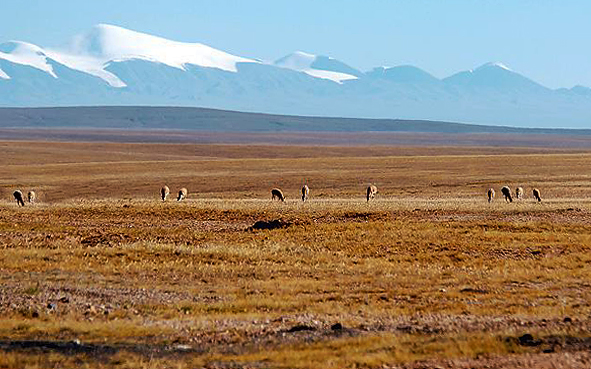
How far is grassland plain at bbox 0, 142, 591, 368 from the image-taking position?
14289 mm

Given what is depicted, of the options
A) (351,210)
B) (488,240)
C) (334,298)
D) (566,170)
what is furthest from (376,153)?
(334,298)

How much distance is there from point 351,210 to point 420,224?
5.95 m

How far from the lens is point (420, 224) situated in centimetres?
3275

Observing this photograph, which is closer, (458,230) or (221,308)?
(221,308)

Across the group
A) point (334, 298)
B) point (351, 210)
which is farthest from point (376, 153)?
point (334, 298)

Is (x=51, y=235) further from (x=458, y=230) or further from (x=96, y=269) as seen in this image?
(x=458, y=230)

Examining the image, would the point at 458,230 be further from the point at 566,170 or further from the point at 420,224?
the point at 566,170

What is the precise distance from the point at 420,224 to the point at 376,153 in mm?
99819

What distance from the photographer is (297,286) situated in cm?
2114

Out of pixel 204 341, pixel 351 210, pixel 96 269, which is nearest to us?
pixel 204 341

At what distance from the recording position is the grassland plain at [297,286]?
14.3 meters

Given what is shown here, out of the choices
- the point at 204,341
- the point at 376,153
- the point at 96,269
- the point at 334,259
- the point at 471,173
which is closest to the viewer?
the point at 204,341

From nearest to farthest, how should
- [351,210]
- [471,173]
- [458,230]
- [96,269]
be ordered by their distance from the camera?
[96,269] → [458,230] → [351,210] → [471,173]

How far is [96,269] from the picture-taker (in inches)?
910
